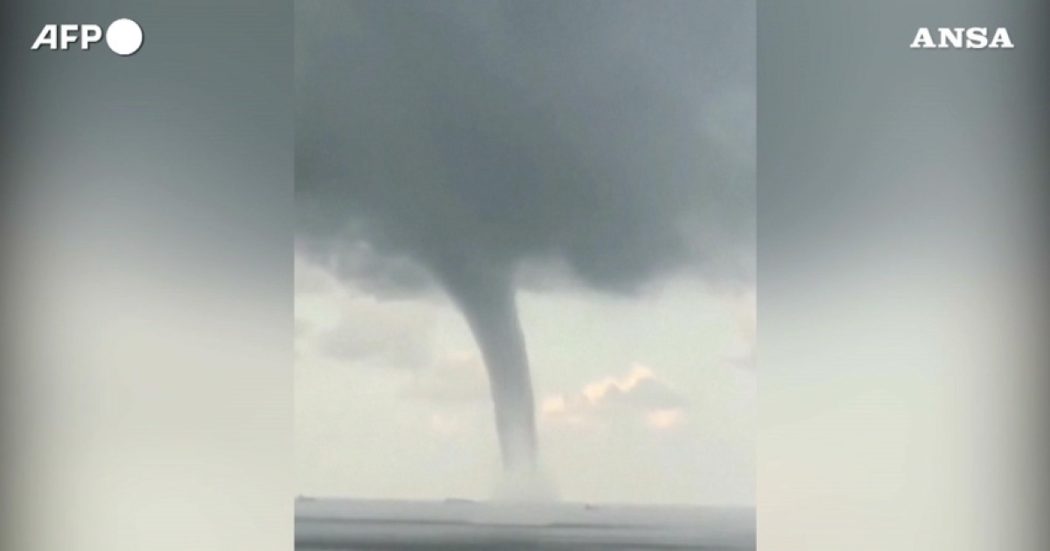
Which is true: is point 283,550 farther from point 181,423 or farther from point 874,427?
point 874,427

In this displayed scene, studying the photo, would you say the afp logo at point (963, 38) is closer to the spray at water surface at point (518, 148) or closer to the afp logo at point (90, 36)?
the spray at water surface at point (518, 148)

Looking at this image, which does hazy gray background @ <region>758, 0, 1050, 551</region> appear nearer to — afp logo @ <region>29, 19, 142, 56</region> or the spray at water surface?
the spray at water surface

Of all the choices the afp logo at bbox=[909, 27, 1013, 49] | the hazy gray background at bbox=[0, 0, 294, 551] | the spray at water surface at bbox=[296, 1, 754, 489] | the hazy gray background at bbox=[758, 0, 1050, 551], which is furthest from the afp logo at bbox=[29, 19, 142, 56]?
the afp logo at bbox=[909, 27, 1013, 49]

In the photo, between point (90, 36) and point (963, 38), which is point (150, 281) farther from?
point (963, 38)

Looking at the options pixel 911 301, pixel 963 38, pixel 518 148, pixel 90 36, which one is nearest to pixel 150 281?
pixel 90 36

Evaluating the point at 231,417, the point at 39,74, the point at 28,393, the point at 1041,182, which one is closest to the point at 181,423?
the point at 231,417

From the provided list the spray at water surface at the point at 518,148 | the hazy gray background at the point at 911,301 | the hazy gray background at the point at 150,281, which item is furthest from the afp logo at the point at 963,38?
the hazy gray background at the point at 150,281

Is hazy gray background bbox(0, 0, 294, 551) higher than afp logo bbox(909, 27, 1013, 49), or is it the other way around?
afp logo bbox(909, 27, 1013, 49)
